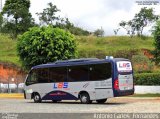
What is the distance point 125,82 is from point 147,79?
15.8 m

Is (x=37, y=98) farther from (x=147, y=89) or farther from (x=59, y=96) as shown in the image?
(x=147, y=89)

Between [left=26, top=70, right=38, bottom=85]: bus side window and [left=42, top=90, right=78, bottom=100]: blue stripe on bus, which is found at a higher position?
[left=26, top=70, right=38, bottom=85]: bus side window

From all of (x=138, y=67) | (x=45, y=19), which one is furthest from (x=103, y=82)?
(x=45, y=19)

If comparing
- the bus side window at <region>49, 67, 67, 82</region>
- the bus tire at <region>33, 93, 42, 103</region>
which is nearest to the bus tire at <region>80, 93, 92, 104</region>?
the bus side window at <region>49, 67, 67, 82</region>

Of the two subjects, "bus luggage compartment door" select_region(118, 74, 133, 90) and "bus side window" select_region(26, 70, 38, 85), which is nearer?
"bus luggage compartment door" select_region(118, 74, 133, 90)

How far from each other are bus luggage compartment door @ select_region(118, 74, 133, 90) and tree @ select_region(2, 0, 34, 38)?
4876 cm

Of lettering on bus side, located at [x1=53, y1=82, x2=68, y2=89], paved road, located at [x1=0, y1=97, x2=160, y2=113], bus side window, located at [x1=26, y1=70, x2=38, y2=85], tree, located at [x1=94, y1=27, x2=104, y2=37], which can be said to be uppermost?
tree, located at [x1=94, y1=27, x2=104, y2=37]

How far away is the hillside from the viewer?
6675cm

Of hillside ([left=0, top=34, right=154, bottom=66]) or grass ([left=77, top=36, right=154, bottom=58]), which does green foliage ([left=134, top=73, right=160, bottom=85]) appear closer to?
grass ([left=77, top=36, right=154, bottom=58])

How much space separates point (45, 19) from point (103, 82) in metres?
52.3

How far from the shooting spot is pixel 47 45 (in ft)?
155

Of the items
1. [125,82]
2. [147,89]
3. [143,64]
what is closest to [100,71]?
[125,82]

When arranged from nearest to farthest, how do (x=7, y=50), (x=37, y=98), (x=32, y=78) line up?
(x=37, y=98)
(x=32, y=78)
(x=7, y=50)

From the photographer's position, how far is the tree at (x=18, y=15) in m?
77.6
